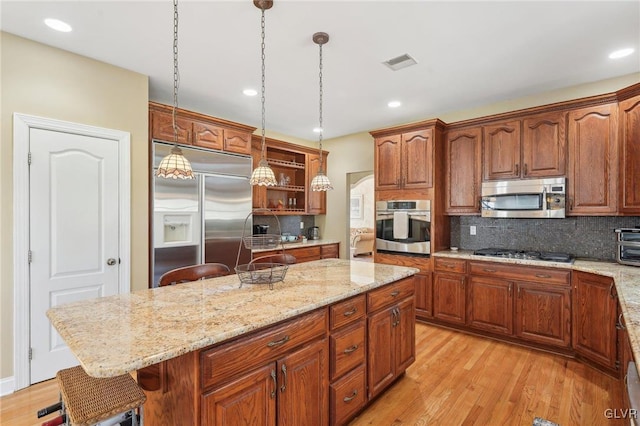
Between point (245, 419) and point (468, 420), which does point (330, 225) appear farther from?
point (245, 419)

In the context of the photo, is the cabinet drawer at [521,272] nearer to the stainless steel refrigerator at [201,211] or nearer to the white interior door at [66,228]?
the stainless steel refrigerator at [201,211]

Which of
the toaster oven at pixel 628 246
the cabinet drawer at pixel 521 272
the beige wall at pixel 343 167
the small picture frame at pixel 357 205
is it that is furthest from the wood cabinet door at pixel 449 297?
the small picture frame at pixel 357 205

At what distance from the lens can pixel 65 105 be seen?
2.67m

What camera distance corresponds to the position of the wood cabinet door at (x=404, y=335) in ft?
7.96

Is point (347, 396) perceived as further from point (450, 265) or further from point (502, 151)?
point (502, 151)

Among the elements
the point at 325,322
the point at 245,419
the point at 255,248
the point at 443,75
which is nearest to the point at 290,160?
the point at 255,248

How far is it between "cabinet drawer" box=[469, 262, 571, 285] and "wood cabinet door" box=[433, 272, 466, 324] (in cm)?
23

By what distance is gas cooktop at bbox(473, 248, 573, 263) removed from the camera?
3.20 metres

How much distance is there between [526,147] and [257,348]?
11.6 feet

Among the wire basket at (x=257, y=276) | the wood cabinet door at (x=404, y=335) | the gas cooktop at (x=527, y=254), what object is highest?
the wire basket at (x=257, y=276)

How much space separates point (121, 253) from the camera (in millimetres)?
2984

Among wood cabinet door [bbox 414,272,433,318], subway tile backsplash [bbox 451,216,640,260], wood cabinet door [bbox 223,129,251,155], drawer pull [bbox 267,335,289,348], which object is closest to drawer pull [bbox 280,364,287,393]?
drawer pull [bbox 267,335,289,348]

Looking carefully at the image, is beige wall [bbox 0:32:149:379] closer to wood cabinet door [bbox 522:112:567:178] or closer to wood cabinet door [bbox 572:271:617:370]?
wood cabinet door [bbox 522:112:567:178]

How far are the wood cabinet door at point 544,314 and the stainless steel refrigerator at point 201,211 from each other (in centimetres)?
304
